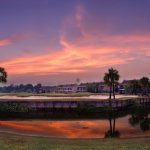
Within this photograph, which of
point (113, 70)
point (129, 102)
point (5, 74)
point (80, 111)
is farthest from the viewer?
point (113, 70)

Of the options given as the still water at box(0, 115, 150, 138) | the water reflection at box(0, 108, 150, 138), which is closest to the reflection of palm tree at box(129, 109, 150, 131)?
the water reflection at box(0, 108, 150, 138)

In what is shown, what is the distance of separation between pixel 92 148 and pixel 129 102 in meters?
118

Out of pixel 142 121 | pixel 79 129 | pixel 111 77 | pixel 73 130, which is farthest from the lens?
pixel 111 77

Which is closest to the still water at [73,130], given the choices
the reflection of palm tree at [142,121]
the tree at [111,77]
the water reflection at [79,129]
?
the water reflection at [79,129]

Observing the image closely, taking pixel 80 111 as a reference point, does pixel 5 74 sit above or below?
above

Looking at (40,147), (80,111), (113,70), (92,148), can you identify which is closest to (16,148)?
(40,147)

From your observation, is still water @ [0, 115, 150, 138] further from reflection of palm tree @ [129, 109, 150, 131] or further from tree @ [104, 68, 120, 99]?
tree @ [104, 68, 120, 99]

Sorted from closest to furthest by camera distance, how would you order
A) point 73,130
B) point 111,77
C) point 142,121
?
point 73,130 → point 142,121 → point 111,77

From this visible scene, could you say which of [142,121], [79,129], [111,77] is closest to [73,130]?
[79,129]

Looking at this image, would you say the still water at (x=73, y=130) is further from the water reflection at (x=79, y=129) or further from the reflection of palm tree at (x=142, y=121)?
the reflection of palm tree at (x=142, y=121)

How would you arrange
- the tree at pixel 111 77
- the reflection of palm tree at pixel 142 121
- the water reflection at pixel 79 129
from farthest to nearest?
1. the tree at pixel 111 77
2. the reflection of palm tree at pixel 142 121
3. the water reflection at pixel 79 129

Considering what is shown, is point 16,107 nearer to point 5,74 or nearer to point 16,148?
point 5,74

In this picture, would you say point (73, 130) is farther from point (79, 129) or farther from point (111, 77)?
point (111, 77)

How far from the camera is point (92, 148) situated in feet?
116
